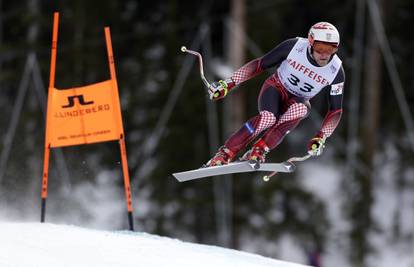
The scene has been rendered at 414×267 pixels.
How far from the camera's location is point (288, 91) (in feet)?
32.4

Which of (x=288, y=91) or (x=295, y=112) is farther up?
(x=288, y=91)

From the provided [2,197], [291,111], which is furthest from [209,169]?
[2,197]

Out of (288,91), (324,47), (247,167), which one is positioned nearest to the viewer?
(324,47)

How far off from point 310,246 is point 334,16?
6.31m

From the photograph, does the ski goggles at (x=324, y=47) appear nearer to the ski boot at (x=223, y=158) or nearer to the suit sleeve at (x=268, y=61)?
the suit sleeve at (x=268, y=61)

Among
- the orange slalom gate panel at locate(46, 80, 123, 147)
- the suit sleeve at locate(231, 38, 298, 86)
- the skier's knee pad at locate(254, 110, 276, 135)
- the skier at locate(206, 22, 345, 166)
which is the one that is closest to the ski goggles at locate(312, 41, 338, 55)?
the skier at locate(206, 22, 345, 166)

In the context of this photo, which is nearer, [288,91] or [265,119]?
[265,119]

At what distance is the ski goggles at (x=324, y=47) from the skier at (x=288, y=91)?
11mm

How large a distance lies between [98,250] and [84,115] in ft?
8.51

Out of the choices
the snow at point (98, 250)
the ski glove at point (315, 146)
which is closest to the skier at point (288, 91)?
the ski glove at point (315, 146)

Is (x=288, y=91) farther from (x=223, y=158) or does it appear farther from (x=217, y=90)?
(x=223, y=158)

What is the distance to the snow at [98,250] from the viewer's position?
7934mm

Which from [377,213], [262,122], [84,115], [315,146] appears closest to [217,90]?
[262,122]

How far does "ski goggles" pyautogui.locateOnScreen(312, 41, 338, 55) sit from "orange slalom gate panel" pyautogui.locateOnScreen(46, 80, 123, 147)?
2.62m
